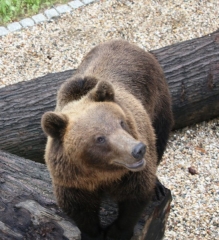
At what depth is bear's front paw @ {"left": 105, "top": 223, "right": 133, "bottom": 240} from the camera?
339 centimetres

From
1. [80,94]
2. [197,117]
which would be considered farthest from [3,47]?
[80,94]

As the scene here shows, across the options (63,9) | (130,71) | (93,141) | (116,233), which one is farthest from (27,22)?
(93,141)

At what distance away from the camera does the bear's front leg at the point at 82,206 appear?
3186 millimetres

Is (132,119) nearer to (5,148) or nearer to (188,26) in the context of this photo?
(5,148)

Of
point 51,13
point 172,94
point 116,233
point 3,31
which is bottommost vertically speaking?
point 172,94

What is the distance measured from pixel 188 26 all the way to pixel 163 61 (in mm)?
2471

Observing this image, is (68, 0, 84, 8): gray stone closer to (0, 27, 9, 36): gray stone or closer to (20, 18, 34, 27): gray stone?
(20, 18, 34, 27): gray stone

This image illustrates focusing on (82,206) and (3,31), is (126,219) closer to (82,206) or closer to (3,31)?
(82,206)

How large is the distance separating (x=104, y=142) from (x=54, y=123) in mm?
338

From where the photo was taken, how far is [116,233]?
3.43m

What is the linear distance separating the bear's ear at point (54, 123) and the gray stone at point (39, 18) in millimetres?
5409

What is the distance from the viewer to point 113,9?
8156mm

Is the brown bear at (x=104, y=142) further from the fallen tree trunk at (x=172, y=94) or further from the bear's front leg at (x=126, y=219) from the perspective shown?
the fallen tree trunk at (x=172, y=94)

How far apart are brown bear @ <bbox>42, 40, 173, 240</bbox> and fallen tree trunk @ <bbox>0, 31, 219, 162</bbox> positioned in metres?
1.26
